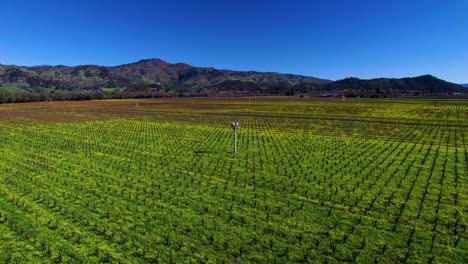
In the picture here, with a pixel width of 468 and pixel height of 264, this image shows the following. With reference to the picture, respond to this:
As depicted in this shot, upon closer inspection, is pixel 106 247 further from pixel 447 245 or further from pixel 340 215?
pixel 447 245

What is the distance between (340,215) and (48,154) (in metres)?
24.7

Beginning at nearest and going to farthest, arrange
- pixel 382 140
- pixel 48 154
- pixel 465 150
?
pixel 48 154, pixel 465 150, pixel 382 140

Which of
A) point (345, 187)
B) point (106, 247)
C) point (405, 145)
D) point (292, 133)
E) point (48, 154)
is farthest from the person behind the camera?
point (292, 133)

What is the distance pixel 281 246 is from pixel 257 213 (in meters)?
3.04

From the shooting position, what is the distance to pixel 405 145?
31.8 metres

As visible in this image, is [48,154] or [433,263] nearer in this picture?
[433,263]

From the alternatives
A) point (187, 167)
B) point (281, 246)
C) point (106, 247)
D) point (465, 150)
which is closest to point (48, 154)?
point (187, 167)

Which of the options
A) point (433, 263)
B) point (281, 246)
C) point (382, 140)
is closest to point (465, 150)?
point (382, 140)

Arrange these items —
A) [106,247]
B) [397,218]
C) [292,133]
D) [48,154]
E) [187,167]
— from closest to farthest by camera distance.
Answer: [106,247] → [397,218] → [187,167] → [48,154] → [292,133]

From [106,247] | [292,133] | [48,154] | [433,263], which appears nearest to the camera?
[433,263]

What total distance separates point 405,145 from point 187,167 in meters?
22.9

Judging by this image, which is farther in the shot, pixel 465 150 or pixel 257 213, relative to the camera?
pixel 465 150

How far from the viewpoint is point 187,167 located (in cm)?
2262

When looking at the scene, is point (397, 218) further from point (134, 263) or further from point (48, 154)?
point (48, 154)
